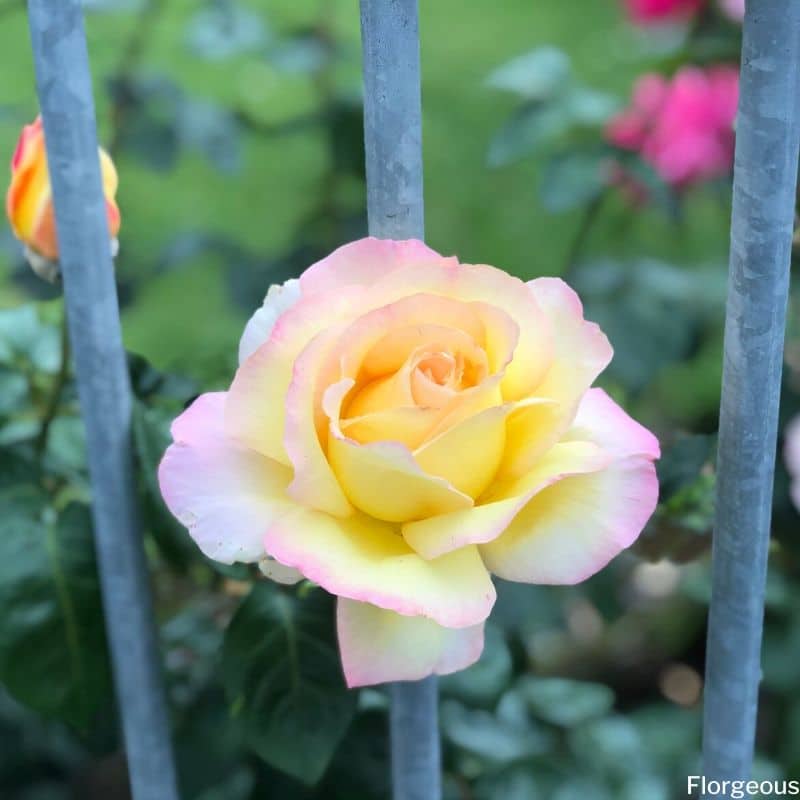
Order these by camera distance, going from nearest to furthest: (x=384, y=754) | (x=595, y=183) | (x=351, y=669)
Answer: (x=351, y=669), (x=384, y=754), (x=595, y=183)

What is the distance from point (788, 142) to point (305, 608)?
37 centimetres

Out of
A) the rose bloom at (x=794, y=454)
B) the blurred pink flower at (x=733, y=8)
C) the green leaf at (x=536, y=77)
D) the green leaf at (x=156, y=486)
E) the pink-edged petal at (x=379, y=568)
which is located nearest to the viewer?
the pink-edged petal at (x=379, y=568)

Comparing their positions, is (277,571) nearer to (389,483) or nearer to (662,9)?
(389,483)

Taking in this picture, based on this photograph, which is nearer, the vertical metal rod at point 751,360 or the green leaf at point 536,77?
the vertical metal rod at point 751,360

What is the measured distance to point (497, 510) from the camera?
52 centimetres

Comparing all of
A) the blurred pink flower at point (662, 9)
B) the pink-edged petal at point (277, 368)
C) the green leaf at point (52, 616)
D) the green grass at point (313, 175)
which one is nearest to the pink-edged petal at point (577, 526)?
the pink-edged petal at point (277, 368)

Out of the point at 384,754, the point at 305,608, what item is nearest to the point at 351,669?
the point at 305,608

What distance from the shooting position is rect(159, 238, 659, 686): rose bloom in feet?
1.71

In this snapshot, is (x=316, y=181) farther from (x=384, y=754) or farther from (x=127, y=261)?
(x=384, y=754)

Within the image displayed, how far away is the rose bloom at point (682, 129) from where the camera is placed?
1.44 metres

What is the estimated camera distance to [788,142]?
21.5 inches

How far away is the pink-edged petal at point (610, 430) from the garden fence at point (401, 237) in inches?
2.3

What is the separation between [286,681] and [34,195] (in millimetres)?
307

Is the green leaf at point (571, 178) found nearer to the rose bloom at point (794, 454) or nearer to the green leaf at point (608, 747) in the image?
the rose bloom at point (794, 454)
